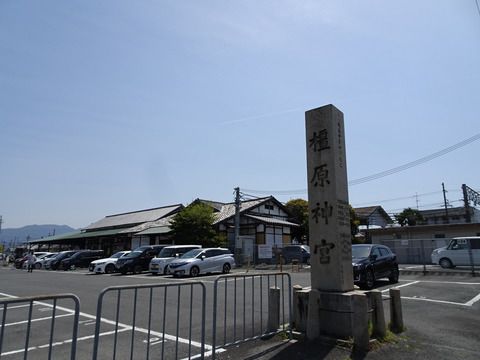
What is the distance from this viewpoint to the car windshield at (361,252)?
1332cm

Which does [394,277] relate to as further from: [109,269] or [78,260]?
[78,260]

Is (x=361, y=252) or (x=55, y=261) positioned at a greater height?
(x=361, y=252)

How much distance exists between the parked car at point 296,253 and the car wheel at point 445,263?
9.57m

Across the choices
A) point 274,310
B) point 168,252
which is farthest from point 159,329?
point 168,252

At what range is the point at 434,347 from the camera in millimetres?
5738

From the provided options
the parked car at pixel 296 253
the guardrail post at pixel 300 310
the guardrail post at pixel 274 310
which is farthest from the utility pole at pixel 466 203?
the guardrail post at pixel 274 310

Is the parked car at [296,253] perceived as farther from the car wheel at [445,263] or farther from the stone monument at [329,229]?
the stone monument at [329,229]

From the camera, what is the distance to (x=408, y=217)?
2103 inches

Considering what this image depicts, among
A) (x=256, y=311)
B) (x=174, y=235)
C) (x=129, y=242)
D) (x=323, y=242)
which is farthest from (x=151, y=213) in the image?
(x=323, y=242)

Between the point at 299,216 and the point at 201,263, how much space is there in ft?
87.8

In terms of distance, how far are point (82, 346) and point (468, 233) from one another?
31.5 metres

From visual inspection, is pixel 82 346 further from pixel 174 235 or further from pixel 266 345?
pixel 174 235

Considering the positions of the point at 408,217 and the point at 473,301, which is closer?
the point at 473,301

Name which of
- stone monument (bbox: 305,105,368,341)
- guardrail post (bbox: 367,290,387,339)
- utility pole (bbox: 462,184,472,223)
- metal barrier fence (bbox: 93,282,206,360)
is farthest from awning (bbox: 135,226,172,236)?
utility pole (bbox: 462,184,472,223)
